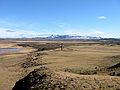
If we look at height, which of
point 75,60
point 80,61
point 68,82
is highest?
point 68,82

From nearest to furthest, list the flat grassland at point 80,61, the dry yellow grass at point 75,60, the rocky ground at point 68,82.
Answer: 1. the rocky ground at point 68,82
2. the flat grassland at point 80,61
3. the dry yellow grass at point 75,60

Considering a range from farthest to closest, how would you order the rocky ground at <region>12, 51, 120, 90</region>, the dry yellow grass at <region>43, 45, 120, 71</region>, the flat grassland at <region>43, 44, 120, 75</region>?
1. the dry yellow grass at <region>43, 45, 120, 71</region>
2. the flat grassland at <region>43, 44, 120, 75</region>
3. the rocky ground at <region>12, 51, 120, 90</region>

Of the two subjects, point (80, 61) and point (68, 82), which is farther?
point (80, 61)

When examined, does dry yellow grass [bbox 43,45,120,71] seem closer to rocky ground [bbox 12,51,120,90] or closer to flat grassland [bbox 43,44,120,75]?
flat grassland [bbox 43,44,120,75]

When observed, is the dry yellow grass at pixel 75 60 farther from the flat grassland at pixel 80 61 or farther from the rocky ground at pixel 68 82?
the rocky ground at pixel 68 82

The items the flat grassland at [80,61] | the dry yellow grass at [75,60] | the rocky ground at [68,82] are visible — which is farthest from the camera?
the dry yellow grass at [75,60]

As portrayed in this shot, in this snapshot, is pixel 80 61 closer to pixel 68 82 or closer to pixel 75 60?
pixel 75 60

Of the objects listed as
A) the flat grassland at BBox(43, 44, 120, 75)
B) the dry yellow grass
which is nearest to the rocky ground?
the flat grassland at BBox(43, 44, 120, 75)

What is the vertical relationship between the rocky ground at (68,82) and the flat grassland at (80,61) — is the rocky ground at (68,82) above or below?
above

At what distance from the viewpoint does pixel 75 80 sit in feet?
62.0

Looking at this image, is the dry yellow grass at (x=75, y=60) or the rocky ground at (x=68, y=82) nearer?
the rocky ground at (x=68, y=82)

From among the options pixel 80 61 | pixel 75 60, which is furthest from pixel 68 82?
pixel 75 60

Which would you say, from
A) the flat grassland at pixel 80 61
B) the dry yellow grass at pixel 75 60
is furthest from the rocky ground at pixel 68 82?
the dry yellow grass at pixel 75 60

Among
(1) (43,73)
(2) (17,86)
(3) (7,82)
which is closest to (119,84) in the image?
(1) (43,73)
